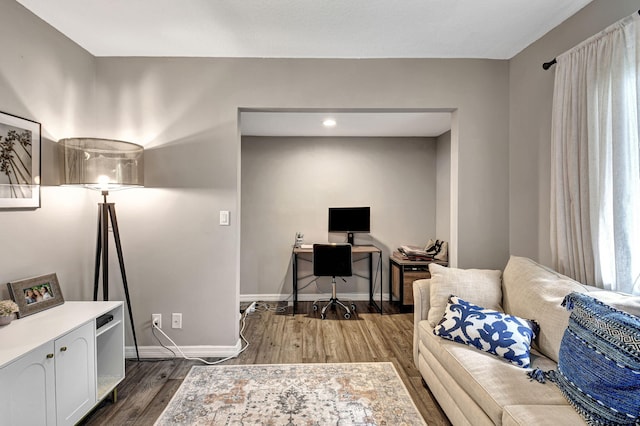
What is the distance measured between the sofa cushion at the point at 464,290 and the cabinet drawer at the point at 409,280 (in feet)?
6.36

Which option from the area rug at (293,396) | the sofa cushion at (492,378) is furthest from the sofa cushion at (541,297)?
the area rug at (293,396)

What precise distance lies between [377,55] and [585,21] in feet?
4.52

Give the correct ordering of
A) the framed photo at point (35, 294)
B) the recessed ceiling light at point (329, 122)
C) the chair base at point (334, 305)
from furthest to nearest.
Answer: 1. the chair base at point (334, 305)
2. the recessed ceiling light at point (329, 122)
3. the framed photo at point (35, 294)

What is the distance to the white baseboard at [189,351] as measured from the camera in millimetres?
2807

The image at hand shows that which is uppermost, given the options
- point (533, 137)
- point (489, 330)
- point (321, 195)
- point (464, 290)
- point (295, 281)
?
point (533, 137)

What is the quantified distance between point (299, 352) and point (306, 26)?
2661 mm

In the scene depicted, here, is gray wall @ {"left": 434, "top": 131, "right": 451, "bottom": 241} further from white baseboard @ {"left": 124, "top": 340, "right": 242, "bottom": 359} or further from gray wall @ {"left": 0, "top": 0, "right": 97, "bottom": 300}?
gray wall @ {"left": 0, "top": 0, "right": 97, "bottom": 300}

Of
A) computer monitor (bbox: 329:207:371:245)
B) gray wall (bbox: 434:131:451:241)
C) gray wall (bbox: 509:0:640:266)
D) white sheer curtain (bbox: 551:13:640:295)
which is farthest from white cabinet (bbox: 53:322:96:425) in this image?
gray wall (bbox: 434:131:451:241)

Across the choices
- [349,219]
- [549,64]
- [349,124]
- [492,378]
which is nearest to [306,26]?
[549,64]

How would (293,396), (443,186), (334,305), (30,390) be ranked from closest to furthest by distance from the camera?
1. (30,390)
2. (293,396)
3. (334,305)
4. (443,186)

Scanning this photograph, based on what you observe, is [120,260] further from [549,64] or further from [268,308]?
[549,64]

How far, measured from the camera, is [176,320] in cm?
282

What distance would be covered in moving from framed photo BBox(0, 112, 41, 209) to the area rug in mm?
1598

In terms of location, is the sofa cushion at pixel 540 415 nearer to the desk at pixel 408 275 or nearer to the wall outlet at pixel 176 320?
the wall outlet at pixel 176 320
